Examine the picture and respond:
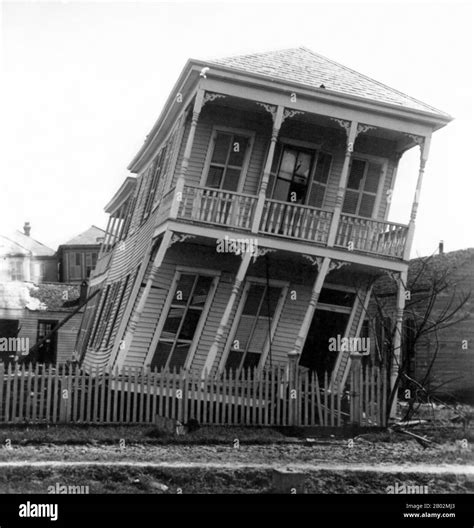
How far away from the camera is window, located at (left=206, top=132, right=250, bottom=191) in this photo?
17.4 m

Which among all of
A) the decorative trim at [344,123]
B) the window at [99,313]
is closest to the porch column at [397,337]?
the decorative trim at [344,123]

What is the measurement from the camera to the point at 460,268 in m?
24.1

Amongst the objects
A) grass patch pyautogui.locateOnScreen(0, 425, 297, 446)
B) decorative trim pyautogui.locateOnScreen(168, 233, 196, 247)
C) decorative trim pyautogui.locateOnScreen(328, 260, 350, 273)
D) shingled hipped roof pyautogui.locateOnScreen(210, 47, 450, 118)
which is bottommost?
grass patch pyautogui.locateOnScreen(0, 425, 297, 446)

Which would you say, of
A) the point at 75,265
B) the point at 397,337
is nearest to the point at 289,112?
the point at 397,337

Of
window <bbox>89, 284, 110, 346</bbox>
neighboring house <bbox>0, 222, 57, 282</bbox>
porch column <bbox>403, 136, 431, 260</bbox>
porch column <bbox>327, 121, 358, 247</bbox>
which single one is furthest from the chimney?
porch column <bbox>403, 136, 431, 260</bbox>

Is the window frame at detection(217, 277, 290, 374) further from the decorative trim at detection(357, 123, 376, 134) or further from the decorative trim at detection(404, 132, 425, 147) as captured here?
the decorative trim at detection(404, 132, 425, 147)

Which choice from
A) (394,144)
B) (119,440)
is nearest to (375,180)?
(394,144)

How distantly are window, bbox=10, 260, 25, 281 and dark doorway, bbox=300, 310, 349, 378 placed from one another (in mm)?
26351

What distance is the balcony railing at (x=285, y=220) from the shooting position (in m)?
16.0

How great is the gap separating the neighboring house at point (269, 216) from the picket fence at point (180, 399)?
118 cm

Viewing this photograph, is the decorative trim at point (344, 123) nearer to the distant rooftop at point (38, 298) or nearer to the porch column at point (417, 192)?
the porch column at point (417, 192)
